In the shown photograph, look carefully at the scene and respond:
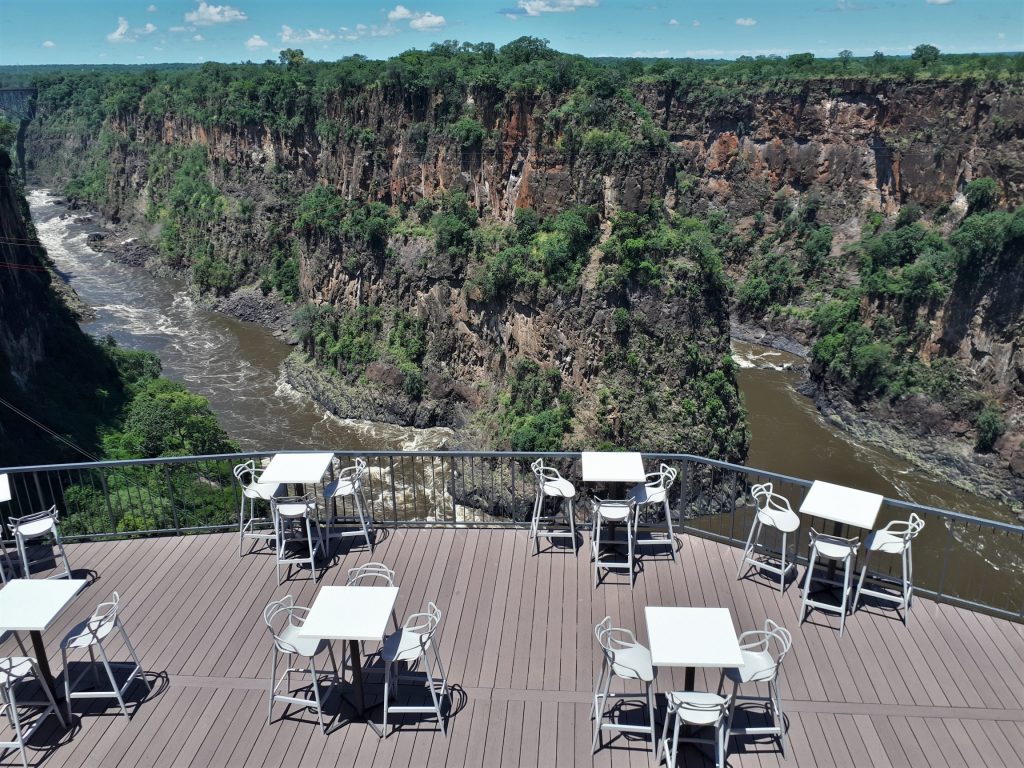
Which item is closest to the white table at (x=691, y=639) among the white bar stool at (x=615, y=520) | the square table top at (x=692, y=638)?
the square table top at (x=692, y=638)

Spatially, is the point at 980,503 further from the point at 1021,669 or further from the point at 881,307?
the point at 1021,669

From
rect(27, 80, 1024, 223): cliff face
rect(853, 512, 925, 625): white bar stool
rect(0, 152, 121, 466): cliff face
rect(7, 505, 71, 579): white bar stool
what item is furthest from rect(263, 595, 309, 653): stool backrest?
rect(27, 80, 1024, 223): cliff face

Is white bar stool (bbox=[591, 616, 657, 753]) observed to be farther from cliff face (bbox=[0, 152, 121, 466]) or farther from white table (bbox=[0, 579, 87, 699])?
cliff face (bbox=[0, 152, 121, 466])

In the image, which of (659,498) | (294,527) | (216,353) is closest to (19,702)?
(294,527)

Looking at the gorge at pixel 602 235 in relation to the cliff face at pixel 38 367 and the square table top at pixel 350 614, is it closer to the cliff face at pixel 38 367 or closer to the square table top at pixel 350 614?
the cliff face at pixel 38 367

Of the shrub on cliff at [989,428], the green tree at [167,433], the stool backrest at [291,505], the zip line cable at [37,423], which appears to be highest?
the stool backrest at [291,505]

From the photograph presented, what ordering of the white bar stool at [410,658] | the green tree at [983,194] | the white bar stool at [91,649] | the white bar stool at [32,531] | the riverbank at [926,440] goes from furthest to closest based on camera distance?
the green tree at [983,194], the riverbank at [926,440], the white bar stool at [32,531], the white bar stool at [91,649], the white bar stool at [410,658]

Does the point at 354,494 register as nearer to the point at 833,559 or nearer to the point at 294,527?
the point at 294,527
